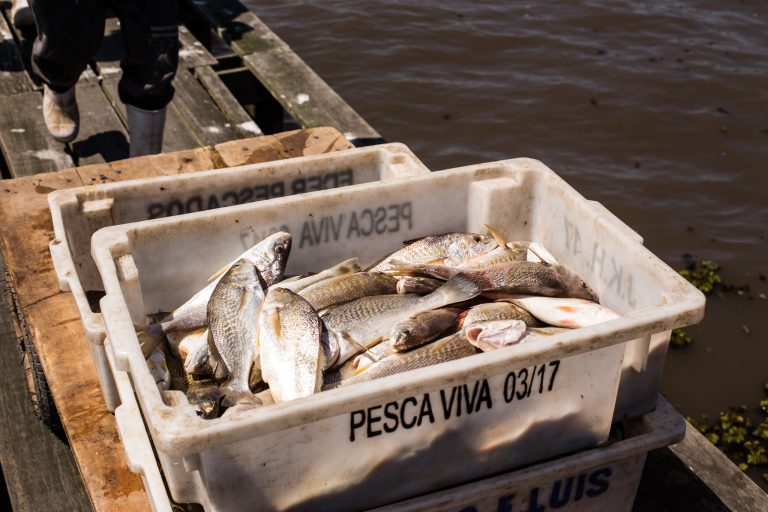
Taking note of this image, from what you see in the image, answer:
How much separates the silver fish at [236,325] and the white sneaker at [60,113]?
2944 millimetres

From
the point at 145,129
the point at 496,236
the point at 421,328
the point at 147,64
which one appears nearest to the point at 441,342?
the point at 421,328

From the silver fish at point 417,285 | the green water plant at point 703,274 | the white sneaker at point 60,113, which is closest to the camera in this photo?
the silver fish at point 417,285

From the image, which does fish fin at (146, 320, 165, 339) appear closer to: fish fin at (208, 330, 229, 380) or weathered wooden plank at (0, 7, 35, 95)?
fish fin at (208, 330, 229, 380)

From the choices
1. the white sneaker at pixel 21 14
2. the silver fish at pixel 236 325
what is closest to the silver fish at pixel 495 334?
the silver fish at pixel 236 325

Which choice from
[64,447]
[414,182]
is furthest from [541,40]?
[64,447]

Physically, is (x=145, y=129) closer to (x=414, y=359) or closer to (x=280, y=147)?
(x=280, y=147)

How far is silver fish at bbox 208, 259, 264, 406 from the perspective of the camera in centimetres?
257

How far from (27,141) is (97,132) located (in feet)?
1.68

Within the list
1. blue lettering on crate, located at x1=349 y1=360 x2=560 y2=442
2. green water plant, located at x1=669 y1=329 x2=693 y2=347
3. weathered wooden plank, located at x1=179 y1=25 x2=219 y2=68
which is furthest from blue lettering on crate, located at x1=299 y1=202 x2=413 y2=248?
weathered wooden plank, located at x1=179 y1=25 x2=219 y2=68

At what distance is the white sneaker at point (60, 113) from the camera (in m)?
5.20

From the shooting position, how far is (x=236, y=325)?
2709 mm

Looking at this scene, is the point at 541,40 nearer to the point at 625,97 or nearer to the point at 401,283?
the point at 625,97

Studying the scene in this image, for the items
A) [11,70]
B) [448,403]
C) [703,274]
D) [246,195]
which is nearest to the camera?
[448,403]

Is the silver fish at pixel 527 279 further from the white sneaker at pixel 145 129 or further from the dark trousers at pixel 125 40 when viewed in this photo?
the white sneaker at pixel 145 129
